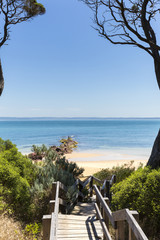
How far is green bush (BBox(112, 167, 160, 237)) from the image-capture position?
201 inches

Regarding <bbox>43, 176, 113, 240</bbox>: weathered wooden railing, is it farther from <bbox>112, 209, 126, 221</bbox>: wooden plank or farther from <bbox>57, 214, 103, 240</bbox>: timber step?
<bbox>112, 209, 126, 221</bbox>: wooden plank

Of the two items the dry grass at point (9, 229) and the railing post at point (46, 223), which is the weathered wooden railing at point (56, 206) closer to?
the railing post at point (46, 223)

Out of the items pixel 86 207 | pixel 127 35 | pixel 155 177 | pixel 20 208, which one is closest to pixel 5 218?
pixel 20 208

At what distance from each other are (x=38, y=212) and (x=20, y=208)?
0.70 metres

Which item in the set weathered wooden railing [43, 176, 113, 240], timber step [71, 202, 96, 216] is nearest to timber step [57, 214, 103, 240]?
weathered wooden railing [43, 176, 113, 240]

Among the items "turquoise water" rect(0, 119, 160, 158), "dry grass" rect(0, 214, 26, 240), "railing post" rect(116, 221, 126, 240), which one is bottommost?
"turquoise water" rect(0, 119, 160, 158)

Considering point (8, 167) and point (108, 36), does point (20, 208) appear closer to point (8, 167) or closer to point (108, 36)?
point (8, 167)

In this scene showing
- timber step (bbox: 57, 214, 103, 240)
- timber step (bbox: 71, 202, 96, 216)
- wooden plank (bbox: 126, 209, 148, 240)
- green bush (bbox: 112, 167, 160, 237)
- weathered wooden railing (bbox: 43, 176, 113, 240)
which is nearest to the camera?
wooden plank (bbox: 126, 209, 148, 240)

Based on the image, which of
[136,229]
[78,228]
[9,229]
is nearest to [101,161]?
[78,228]

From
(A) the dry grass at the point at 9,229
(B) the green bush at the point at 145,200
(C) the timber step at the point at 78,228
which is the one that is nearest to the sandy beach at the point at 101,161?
(B) the green bush at the point at 145,200

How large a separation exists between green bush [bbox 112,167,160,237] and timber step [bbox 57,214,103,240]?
1150 mm

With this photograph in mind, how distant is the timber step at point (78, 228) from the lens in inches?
170

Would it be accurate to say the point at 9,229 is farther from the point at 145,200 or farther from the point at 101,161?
the point at 101,161

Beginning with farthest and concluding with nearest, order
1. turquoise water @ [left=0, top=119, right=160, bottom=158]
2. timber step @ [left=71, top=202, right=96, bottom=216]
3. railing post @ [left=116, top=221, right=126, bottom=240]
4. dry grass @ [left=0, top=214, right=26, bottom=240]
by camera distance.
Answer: turquoise water @ [left=0, top=119, right=160, bottom=158]
timber step @ [left=71, top=202, right=96, bottom=216]
dry grass @ [left=0, top=214, right=26, bottom=240]
railing post @ [left=116, top=221, right=126, bottom=240]
